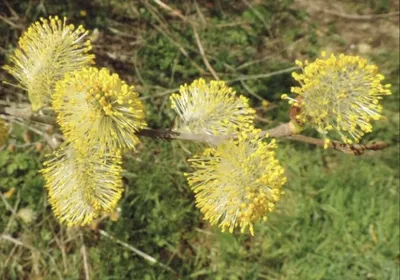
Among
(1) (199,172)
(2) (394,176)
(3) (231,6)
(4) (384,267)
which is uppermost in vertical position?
(3) (231,6)

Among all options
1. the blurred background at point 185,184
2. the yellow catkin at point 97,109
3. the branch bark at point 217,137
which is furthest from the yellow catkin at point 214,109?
the blurred background at point 185,184

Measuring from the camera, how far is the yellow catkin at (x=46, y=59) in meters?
1.45

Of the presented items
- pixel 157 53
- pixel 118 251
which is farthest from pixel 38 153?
pixel 157 53

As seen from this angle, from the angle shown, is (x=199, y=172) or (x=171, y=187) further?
(x=171, y=187)

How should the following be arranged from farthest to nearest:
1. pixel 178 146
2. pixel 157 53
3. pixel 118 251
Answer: pixel 157 53 < pixel 178 146 < pixel 118 251

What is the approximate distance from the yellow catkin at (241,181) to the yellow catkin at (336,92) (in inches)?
4.9

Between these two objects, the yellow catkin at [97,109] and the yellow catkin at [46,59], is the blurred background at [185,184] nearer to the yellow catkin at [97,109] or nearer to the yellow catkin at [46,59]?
the yellow catkin at [46,59]

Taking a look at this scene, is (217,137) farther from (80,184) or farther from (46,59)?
(46,59)

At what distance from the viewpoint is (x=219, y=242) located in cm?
260

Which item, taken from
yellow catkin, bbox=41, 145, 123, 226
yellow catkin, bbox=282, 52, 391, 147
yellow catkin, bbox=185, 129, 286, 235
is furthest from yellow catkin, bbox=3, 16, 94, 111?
yellow catkin, bbox=282, 52, 391, 147

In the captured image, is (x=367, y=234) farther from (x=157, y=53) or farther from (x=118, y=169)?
(x=118, y=169)

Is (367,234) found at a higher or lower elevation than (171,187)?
lower

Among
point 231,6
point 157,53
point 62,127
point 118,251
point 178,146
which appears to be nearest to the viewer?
point 62,127

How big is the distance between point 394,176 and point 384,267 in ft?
1.67
